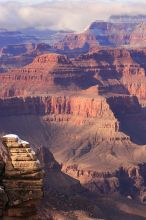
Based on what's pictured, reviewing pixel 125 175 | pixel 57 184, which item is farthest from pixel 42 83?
pixel 57 184

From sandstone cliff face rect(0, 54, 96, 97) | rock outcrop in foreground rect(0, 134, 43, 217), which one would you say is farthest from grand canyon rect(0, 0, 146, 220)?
rock outcrop in foreground rect(0, 134, 43, 217)

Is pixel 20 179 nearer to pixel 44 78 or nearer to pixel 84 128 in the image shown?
pixel 84 128

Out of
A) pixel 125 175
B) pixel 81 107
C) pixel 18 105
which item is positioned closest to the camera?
pixel 125 175

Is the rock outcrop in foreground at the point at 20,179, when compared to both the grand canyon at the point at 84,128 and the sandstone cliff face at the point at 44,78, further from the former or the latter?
the sandstone cliff face at the point at 44,78

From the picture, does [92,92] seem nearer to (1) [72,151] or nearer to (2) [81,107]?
(2) [81,107]

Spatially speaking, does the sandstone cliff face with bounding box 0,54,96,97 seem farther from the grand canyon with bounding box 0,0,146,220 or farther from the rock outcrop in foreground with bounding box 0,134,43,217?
the rock outcrop in foreground with bounding box 0,134,43,217

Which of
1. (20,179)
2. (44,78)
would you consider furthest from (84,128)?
(20,179)

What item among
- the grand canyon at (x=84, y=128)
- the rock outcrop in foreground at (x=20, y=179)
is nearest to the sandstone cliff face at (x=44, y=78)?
the grand canyon at (x=84, y=128)

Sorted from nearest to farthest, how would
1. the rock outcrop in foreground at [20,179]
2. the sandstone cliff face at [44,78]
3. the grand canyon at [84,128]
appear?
the rock outcrop in foreground at [20,179]
the grand canyon at [84,128]
the sandstone cliff face at [44,78]
